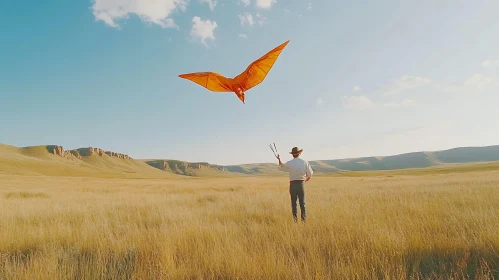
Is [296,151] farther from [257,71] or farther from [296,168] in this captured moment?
[257,71]

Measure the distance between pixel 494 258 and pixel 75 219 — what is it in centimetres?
1066

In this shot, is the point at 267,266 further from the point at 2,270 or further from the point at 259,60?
the point at 2,270

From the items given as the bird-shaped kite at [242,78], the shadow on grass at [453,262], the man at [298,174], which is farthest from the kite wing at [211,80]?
the shadow on grass at [453,262]

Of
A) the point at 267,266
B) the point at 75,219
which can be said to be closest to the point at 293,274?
the point at 267,266

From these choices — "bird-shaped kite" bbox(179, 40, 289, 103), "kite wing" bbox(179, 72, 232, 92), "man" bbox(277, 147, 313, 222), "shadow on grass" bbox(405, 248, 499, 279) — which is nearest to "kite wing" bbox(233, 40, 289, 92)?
"bird-shaped kite" bbox(179, 40, 289, 103)

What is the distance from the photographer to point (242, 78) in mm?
4598

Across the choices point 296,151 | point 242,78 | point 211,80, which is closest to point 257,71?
point 242,78

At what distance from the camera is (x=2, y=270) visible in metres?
3.88

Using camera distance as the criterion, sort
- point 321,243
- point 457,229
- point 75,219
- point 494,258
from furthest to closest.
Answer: point 75,219 → point 457,229 → point 321,243 → point 494,258

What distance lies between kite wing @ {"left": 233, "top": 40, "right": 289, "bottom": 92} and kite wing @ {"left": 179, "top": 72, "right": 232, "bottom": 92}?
0.19m

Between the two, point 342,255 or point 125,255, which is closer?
point 342,255

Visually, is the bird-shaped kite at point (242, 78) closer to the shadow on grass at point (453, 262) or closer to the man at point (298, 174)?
the man at point (298, 174)

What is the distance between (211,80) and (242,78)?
0.53 metres

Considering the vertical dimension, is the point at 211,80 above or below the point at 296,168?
above
